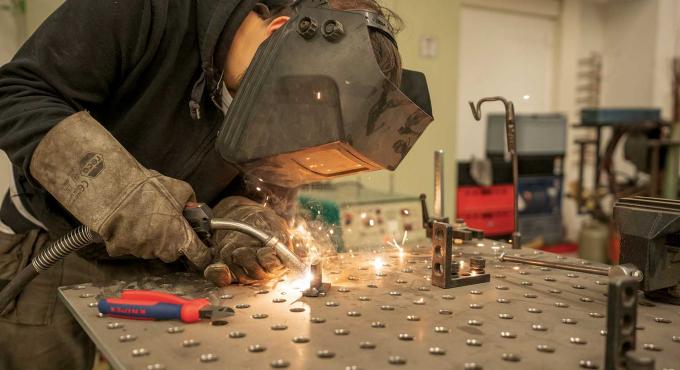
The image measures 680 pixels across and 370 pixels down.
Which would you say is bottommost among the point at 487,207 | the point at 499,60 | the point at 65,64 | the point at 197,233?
the point at 487,207

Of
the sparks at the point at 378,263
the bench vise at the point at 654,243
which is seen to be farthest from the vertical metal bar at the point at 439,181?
the bench vise at the point at 654,243

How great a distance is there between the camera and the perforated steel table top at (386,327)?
2.32 feet

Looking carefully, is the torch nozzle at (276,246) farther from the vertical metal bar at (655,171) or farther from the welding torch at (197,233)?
the vertical metal bar at (655,171)

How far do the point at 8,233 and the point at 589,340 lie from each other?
4.16 feet

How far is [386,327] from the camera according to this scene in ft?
2.71

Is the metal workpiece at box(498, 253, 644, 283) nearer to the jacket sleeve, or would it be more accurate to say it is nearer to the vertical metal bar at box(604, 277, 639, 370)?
the vertical metal bar at box(604, 277, 639, 370)

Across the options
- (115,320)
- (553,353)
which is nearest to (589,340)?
(553,353)

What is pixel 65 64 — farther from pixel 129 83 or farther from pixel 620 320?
pixel 620 320

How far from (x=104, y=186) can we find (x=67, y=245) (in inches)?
7.2

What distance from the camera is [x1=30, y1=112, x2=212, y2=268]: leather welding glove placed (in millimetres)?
941

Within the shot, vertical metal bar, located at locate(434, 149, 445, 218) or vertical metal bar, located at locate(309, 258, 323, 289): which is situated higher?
vertical metal bar, located at locate(434, 149, 445, 218)

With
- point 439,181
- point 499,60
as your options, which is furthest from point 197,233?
point 499,60

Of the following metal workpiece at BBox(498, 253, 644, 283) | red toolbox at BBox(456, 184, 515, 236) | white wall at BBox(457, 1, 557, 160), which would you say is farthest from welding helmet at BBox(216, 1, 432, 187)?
white wall at BBox(457, 1, 557, 160)

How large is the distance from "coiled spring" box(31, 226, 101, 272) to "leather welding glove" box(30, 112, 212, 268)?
0.06 metres
